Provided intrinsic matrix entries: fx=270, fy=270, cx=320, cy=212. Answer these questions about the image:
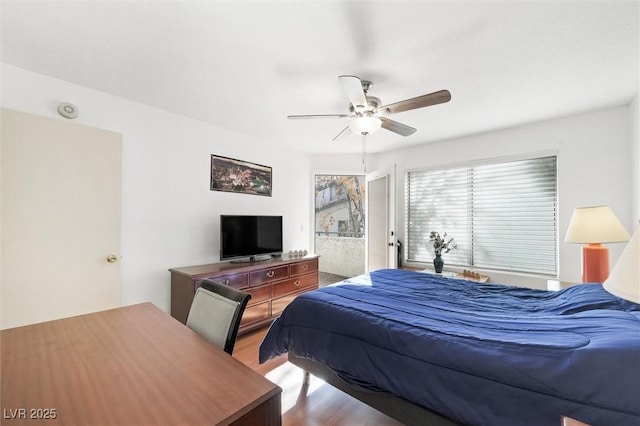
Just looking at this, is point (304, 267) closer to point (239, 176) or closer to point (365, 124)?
point (239, 176)

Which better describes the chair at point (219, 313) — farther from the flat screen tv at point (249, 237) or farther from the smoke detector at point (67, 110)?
the smoke detector at point (67, 110)

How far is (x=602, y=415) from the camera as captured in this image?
3.22ft

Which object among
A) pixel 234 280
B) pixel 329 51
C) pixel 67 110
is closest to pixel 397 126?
pixel 329 51

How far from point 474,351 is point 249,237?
267 centimetres

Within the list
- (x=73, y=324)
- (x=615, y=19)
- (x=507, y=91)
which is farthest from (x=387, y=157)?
(x=73, y=324)

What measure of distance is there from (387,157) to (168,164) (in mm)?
3256

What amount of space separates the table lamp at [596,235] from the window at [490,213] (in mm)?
877

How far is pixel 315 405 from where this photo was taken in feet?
6.20

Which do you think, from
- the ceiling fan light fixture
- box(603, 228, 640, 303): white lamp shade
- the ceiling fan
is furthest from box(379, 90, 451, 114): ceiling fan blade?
box(603, 228, 640, 303): white lamp shade

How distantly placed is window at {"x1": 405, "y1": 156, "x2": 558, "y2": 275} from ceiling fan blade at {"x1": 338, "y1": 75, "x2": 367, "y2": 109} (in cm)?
242

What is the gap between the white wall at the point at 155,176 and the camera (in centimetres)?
223

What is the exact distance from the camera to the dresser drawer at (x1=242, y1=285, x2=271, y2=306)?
9.99 feet

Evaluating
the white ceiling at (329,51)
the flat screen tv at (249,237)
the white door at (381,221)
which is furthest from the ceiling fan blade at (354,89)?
the flat screen tv at (249,237)

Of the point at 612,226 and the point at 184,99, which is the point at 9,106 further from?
the point at 612,226
